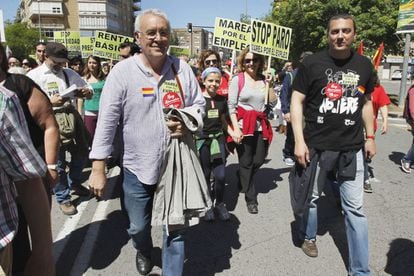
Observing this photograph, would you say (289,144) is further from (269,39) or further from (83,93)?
(83,93)

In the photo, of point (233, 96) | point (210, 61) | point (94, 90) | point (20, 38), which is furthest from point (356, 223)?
point (20, 38)

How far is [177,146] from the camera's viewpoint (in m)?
2.63

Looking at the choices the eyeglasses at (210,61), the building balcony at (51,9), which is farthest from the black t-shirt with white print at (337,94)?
the building balcony at (51,9)

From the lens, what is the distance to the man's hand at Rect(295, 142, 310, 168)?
3.06 m

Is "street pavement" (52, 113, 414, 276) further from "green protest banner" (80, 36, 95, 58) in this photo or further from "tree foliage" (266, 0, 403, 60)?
"tree foliage" (266, 0, 403, 60)

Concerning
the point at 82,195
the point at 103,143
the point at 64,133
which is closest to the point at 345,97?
the point at 103,143

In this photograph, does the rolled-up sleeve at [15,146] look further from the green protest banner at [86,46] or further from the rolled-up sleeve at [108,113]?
the green protest banner at [86,46]

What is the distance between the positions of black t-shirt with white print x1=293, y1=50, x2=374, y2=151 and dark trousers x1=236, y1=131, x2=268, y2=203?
1.62m

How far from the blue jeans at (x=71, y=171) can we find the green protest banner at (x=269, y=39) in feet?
9.46

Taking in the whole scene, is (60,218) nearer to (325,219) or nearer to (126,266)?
(126,266)

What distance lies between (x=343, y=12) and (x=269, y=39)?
13.4 metres

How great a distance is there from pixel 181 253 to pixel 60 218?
234 centimetres

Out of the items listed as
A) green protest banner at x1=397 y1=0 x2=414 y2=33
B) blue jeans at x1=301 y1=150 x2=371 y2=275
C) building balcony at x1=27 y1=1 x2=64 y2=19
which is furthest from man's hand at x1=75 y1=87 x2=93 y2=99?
building balcony at x1=27 y1=1 x2=64 y2=19

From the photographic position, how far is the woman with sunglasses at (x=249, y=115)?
14.8ft
